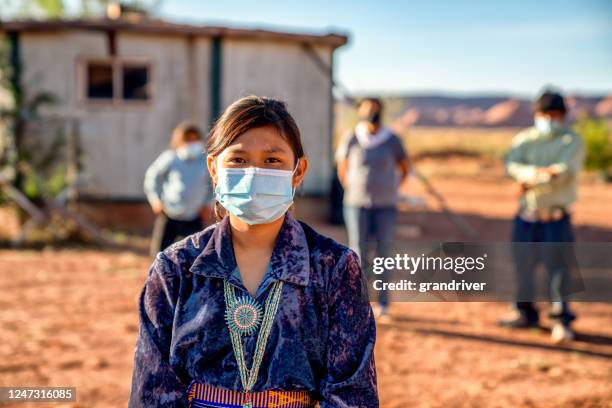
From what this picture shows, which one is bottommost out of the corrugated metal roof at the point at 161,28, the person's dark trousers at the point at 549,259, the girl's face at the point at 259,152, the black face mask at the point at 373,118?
the person's dark trousers at the point at 549,259

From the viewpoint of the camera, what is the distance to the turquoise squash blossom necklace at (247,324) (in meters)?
1.91

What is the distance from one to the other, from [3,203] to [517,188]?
7.50 meters

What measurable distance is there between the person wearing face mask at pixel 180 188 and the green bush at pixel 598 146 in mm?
21727

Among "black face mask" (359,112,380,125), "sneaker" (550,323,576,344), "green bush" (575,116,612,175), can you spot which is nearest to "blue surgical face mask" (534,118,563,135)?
"black face mask" (359,112,380,125)

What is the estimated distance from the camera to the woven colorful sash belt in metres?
1.92

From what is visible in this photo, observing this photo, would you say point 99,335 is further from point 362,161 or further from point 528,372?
point 528,372

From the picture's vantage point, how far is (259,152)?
2039 mm

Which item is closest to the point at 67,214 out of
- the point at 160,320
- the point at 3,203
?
the point at 3,203

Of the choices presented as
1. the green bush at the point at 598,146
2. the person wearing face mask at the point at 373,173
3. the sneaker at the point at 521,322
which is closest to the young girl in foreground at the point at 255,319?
the person wearing face mask at the point at 373,173

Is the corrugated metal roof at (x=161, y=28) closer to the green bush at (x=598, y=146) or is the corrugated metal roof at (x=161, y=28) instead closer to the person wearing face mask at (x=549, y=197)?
the person wearing face mask at (x=549, y=197)

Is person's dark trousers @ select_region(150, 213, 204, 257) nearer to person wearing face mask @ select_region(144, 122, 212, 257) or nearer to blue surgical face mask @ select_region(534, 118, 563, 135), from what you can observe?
person wearing face mask @ select_region(144, 122, 212, 257)

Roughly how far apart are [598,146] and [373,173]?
21.7 metres

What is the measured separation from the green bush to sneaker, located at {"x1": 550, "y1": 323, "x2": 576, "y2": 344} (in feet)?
68.1

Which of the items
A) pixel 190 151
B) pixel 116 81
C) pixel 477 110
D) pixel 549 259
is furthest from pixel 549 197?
pixel 477 110
